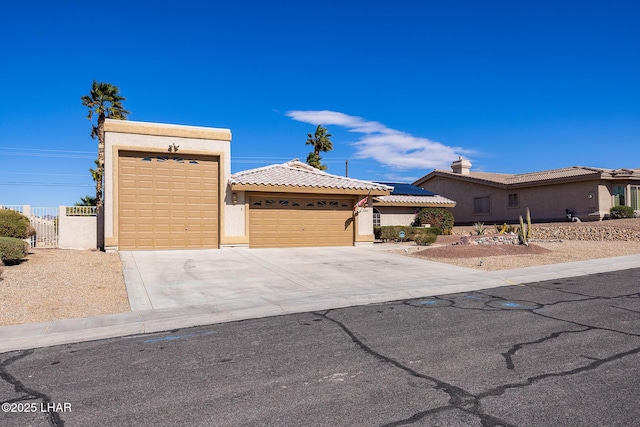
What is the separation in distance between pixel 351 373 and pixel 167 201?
51.7 feet

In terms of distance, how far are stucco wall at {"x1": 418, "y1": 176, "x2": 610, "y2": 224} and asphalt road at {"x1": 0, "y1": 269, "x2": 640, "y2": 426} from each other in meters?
25.7

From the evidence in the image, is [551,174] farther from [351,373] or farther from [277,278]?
[351,373]

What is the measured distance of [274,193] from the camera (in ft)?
68.9

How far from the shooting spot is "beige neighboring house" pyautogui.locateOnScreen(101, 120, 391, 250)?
737 inches

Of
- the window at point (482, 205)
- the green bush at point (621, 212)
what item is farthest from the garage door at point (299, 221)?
the window at point (482, 205)

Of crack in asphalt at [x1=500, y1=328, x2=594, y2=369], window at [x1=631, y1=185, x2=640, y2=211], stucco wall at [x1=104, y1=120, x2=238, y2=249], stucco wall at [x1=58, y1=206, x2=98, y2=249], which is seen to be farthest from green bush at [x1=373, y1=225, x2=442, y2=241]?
crack in asphalt at [x1=500, y1=328, x2=594, y2=369]

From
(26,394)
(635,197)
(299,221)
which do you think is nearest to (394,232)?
(299,221)

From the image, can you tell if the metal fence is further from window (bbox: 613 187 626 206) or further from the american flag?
window (bbox: 613 187 626 206)

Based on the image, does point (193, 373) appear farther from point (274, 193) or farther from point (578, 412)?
point (274, 193)

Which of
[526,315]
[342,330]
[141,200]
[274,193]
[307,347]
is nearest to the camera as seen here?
[307,347]

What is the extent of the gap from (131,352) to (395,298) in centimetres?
580

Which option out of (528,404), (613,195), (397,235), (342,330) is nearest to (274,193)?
(397,235)

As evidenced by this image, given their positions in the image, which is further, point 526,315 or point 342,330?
point 526,315

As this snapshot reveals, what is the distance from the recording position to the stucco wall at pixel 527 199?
101 ft
